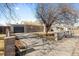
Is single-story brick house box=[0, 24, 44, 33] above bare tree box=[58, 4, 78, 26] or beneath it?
beneath

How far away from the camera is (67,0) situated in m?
2.31

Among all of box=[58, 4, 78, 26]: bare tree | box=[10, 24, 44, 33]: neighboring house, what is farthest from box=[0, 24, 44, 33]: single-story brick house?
box=[58, 4, 78, 26]: bare tree

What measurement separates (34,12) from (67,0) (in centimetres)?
46

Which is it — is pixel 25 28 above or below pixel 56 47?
above

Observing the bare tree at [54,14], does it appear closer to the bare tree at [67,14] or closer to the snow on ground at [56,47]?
the bare tree at [67,14]

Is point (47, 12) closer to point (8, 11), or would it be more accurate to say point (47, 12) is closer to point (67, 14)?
point (67, 14)

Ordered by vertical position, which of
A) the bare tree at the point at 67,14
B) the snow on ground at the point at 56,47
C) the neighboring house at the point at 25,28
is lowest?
the snow on ground at the point at 56,47

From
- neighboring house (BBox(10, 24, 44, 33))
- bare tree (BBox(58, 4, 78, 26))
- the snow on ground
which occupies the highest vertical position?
bare tree (BBox(58, 4, 78, 26))

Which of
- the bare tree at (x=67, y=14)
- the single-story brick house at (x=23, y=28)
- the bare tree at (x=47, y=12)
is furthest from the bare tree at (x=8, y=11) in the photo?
the bare tree at (x=67, y=14)

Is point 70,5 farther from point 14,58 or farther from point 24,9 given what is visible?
point 14,58

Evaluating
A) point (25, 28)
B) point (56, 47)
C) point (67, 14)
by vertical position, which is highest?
point (67, 14)

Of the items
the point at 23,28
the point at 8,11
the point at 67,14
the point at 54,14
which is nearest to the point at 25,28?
the point at 23,28

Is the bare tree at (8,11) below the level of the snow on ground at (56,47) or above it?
above

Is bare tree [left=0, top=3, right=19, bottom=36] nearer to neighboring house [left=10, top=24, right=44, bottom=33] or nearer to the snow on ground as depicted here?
neighboring house [left=10, top=24, right=44, bottom=33]
